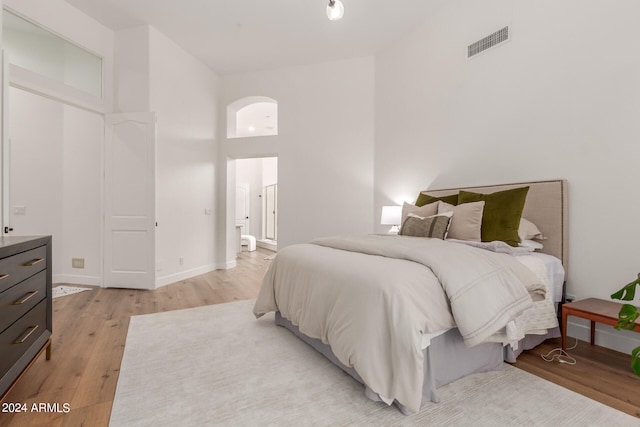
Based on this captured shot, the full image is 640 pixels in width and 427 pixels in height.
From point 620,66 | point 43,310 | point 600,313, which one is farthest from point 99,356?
point 620,66

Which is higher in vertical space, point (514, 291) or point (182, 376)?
point (514, 291)

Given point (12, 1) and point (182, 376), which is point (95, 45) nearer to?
point (12, 1)

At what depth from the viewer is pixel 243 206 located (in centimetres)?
950

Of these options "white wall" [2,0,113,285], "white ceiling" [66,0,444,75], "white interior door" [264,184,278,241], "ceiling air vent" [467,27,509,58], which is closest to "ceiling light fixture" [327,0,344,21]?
"white ceiling" [66,0,444,75]

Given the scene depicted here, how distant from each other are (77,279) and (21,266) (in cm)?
321

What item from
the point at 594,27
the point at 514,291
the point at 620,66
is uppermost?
the point at 594,27

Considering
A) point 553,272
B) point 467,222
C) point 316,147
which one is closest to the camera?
point 553,272

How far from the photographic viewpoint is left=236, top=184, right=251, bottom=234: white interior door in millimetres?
9344

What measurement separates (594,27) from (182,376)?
3758mm

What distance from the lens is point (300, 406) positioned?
163cm

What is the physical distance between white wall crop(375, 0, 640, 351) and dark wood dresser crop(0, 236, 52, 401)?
352 centimetres

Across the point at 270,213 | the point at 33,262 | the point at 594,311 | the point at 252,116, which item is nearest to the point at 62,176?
the point at 33,262

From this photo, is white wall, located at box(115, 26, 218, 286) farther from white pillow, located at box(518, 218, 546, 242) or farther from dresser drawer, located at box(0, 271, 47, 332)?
white pillow, located at box(518, 218, 546, 242)

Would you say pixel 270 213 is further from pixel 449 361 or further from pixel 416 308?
pixel 416 308
